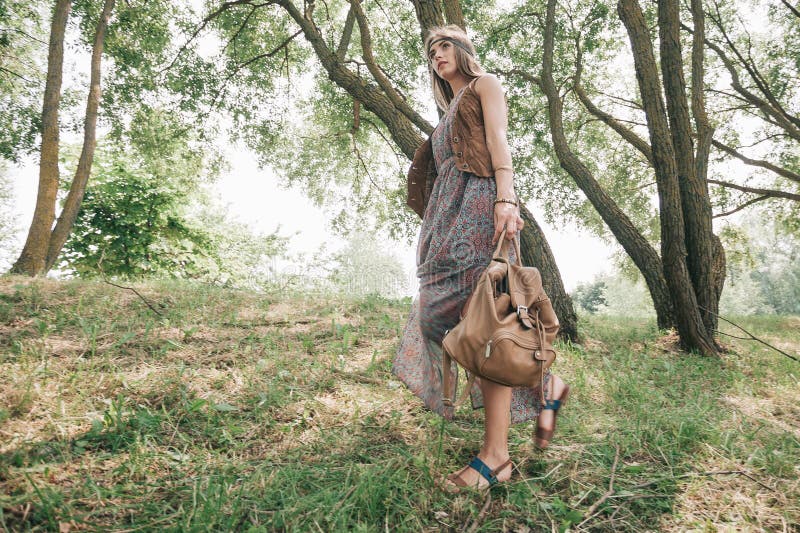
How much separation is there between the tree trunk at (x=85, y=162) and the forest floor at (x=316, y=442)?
341 centimetres

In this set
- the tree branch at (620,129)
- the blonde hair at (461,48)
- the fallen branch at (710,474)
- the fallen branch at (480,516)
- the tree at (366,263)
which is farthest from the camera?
the tree at (366,263)

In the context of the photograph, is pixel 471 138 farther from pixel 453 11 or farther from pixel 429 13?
pixel 453 11

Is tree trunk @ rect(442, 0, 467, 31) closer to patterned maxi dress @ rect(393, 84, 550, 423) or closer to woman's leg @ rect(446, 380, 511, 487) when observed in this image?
patterned maxi dress @ rect(393, 84, 550, 423)

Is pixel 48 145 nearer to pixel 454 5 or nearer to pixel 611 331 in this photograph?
pixel 454 5

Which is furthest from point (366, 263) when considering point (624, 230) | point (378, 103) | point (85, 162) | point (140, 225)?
point (624, 230)

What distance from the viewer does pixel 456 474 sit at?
6.26 feet

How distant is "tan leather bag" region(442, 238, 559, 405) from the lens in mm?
1702

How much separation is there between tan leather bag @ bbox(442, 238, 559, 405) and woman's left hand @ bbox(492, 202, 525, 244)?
0.19 metres

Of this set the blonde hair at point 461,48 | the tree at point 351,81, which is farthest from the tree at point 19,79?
the blonde hair at point 461,48

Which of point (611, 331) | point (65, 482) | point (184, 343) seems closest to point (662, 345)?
point (611, 331)

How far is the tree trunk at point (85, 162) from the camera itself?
6.67 metres

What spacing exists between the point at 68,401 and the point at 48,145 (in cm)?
593

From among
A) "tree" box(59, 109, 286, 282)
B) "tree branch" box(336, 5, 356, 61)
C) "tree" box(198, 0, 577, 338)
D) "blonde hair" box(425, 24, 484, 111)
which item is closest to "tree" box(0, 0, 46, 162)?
"tree" box(59, 109, 286, 282)

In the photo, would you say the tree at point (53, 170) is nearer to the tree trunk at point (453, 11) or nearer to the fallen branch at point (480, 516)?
the tree trunk at point (453, 11)
